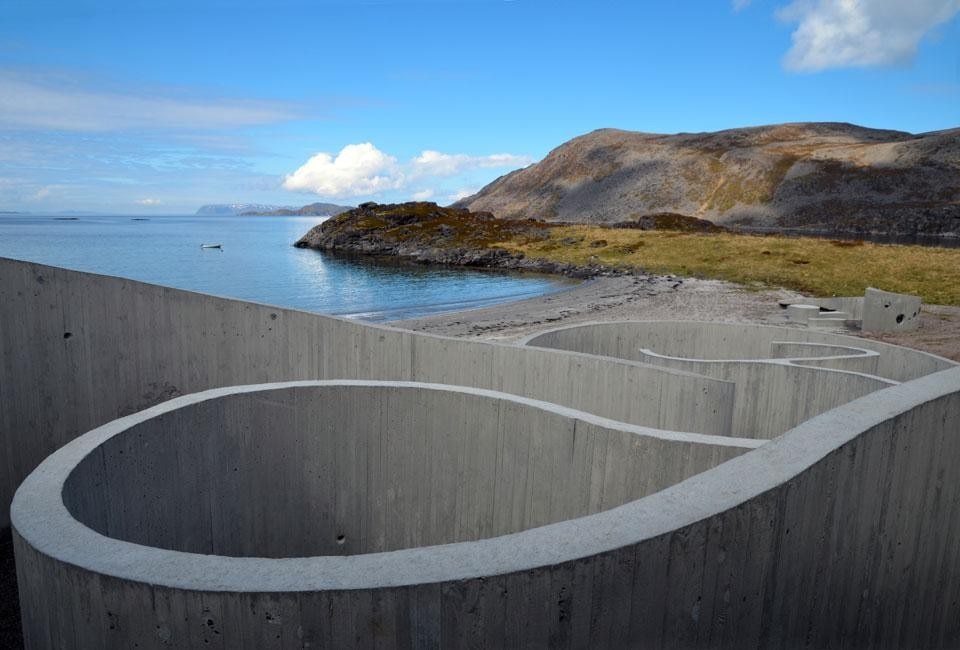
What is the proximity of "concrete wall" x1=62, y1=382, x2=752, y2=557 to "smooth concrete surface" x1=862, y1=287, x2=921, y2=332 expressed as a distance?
1810cm

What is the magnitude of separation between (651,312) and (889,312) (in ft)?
29.2

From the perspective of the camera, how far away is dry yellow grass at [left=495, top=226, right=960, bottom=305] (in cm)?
3398

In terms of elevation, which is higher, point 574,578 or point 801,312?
point 574,578

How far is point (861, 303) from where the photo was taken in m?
22.7

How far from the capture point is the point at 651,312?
27.5 metres

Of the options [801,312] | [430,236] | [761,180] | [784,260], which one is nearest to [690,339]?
[801,312]

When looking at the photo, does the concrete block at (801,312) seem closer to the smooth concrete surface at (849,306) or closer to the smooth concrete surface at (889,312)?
the smooth concrete surface at (889,312)

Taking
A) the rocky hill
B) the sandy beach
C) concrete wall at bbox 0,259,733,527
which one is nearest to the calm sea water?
the sandy beach

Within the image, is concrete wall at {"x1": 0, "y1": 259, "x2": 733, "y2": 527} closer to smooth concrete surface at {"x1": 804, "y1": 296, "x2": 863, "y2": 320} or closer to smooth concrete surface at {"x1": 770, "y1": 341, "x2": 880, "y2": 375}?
smooth concrete surface at {"x1": 770, "y1": 341, "x2": 880, "y2": 375}

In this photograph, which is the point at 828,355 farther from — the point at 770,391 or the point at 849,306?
the point at 849,306

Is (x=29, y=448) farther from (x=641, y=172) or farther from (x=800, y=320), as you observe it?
(x=641, y=172)

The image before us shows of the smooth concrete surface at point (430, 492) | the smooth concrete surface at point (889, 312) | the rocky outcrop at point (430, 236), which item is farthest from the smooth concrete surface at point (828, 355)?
the rocky outcrop at point (430, 236)

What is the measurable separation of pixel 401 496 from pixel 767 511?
4.04 metres

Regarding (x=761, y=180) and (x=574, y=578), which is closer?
(x=574, y=578)
